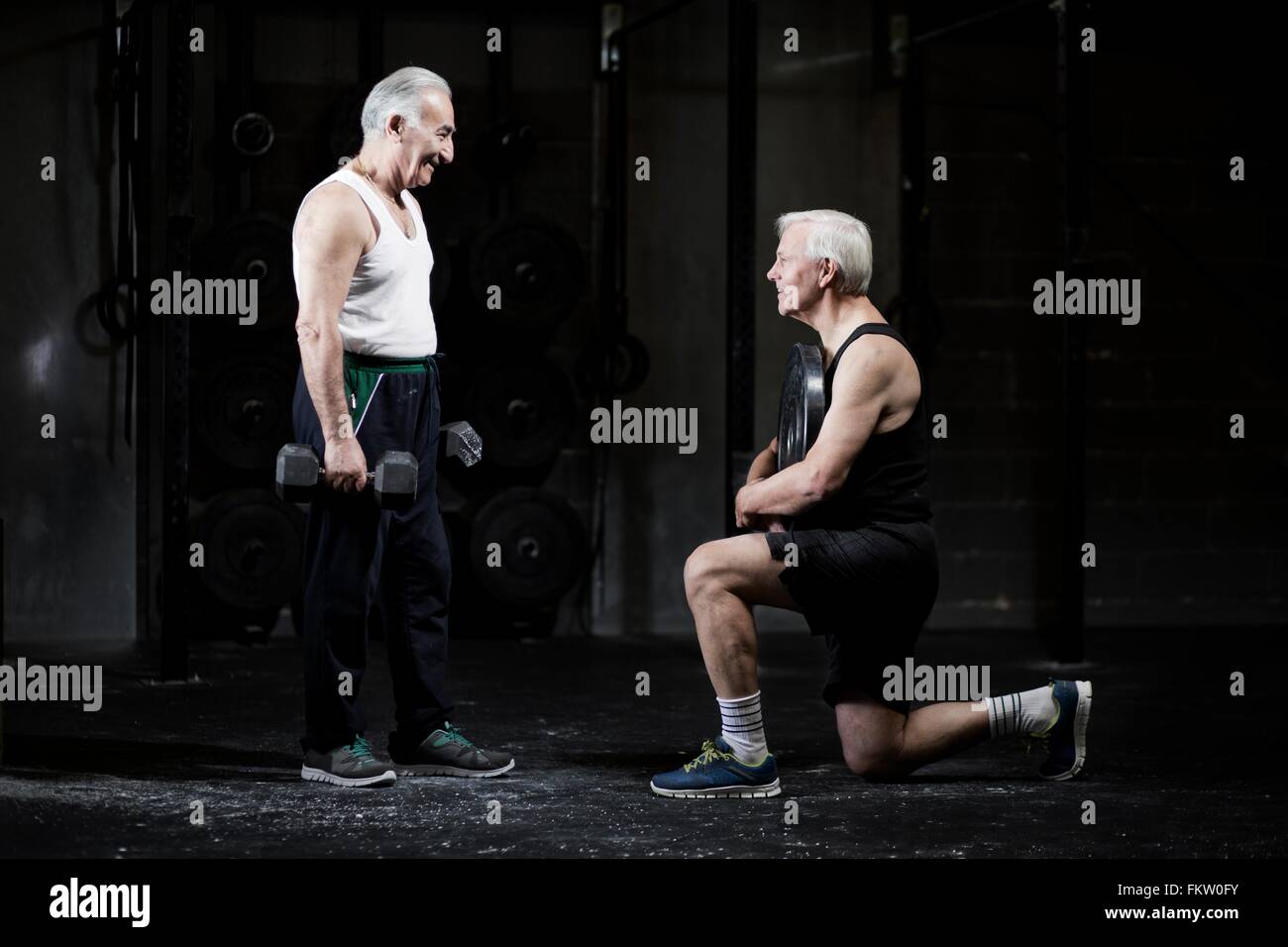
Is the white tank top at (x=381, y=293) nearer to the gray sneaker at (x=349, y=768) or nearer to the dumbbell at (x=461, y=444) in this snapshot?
the dumbbell at (x=461, y=444)

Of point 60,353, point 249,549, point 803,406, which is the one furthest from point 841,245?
point 60,353

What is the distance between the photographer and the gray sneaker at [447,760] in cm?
365

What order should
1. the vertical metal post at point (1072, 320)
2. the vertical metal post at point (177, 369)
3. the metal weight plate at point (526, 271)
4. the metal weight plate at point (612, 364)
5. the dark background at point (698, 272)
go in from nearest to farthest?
1. the vertical metal post at point (177, 369)
2. the vertical metal post at point (1072, 320)
3. the dark background at point (698, 272)
4. the metal weight plate at point (526, 271)
5. the metal weight plate at point (612, 364)

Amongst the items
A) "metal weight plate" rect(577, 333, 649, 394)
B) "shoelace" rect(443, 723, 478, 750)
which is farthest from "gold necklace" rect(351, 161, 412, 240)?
"metal weight plate" rect(577, 333, 649, 394)

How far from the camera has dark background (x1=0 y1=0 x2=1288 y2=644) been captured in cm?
631

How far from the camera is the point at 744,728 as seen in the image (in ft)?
11.2

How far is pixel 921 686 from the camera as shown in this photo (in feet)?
17.7

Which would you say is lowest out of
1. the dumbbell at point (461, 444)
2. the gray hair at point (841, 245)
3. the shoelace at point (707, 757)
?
the shoelace at point (707, 757)

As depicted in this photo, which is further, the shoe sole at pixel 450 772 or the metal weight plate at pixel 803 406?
the shoe sole at pixel 450 772

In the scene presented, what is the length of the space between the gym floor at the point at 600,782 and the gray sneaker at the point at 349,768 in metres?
0.04

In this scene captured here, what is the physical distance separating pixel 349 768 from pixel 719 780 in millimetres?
782

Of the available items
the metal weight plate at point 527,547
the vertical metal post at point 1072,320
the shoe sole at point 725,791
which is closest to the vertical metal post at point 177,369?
the metal weight plate at point 527,547

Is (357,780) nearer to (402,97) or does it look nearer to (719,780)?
(719,780)
